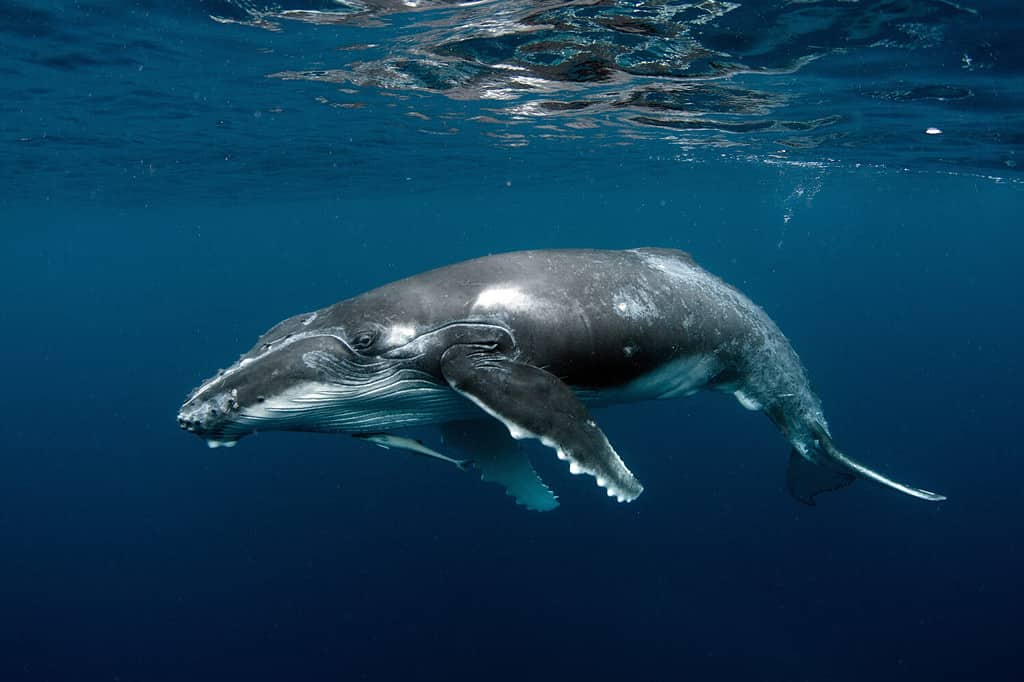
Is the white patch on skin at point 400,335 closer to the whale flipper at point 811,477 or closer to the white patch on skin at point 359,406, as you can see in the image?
the white patch on skin at point 359,406

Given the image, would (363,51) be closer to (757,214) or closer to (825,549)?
(825,549)

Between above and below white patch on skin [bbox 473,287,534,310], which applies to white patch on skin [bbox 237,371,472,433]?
below

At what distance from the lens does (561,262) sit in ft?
18.8

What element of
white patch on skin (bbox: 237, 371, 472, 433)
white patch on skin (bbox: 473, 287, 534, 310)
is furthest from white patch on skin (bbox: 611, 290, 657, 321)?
white patch on skin (bbox: 237, 371, 472, 433)

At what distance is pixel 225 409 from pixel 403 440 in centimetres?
167

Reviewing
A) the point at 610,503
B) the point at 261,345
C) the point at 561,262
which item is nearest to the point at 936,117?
the point at 610,503

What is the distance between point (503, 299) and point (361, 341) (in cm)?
127

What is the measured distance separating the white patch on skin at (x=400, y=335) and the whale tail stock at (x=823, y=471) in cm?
557

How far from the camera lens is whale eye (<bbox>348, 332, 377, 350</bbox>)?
4.79 m

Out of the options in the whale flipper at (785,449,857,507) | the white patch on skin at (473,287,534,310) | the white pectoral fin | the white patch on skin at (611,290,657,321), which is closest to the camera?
the white patch on skin at (473,287,534,310)

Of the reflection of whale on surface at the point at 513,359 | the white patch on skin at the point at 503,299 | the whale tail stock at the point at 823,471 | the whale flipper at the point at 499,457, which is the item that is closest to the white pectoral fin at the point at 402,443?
the reflection of whale on surface at the point at 513,359

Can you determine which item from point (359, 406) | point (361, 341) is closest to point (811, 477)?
point (359, 406)

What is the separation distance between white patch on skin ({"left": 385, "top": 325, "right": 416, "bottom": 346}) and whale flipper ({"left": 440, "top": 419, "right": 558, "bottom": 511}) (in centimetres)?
185

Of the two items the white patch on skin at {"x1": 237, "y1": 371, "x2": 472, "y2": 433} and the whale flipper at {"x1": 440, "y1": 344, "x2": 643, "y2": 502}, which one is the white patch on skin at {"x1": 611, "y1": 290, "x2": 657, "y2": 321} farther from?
the white patch on skin at {"x1": 237, "y1": 371, "x2": 472, "y2": 433}
